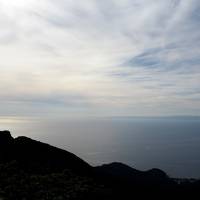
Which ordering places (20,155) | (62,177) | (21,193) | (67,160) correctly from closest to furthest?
(21,193)
(62,177)
(20,155)
(67,160)

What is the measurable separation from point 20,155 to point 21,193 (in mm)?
17797

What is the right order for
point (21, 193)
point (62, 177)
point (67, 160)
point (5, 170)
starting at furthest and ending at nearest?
point (67, 160)
point (5, 170)
point (62, 177)
point (21, 193)

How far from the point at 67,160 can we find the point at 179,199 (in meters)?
18.5

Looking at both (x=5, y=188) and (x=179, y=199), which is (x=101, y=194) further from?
(x=179, y=199)

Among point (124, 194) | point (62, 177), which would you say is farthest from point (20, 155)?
point (124, 194)

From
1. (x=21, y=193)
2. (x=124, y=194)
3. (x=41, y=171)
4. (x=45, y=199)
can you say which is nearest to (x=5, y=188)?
(x=21, y=193)

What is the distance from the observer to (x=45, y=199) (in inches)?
1138

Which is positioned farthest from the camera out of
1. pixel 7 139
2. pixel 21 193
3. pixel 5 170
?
pixel 7 139

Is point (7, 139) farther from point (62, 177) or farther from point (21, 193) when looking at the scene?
point (21, 193)

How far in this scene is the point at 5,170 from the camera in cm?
3931

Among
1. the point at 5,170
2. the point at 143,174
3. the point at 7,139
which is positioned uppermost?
the point at 7,139

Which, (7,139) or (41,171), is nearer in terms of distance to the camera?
(41,171)

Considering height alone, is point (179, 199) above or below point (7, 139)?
below

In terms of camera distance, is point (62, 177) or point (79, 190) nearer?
point (79, 190)
